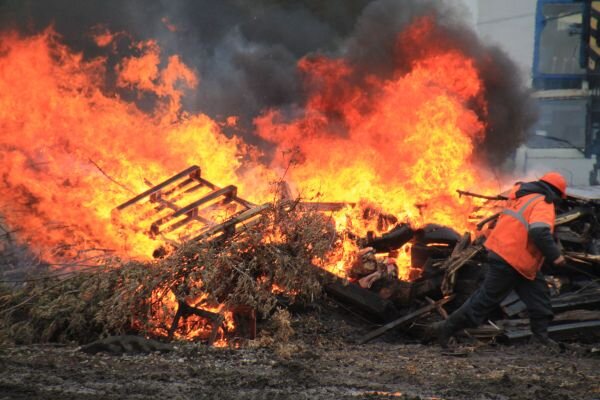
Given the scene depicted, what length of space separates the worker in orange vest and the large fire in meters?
1.61

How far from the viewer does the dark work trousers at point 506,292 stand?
5.67 metres

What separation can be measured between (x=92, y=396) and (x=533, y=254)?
372 centimetres

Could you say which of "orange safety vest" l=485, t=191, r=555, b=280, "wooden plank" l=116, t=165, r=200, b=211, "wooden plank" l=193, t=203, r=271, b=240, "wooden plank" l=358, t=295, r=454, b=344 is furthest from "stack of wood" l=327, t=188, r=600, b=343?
"wooden plank" l=116, t=165, r=200, b=211

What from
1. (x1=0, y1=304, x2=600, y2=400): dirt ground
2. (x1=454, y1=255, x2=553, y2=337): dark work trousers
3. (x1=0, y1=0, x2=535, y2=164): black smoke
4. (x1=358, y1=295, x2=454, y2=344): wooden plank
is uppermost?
(x1=0, y1=0, x2=535, y2=164): black smoke

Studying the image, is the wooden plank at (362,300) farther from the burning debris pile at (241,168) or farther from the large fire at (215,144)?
the large fire at (215,144)

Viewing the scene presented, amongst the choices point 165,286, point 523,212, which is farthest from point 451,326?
point 165,286

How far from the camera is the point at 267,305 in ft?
19.2

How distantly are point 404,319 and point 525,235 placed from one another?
1493 mm

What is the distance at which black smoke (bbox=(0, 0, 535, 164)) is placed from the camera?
32.8ft

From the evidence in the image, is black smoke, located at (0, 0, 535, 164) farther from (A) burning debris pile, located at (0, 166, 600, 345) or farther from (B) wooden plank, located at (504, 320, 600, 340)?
(B) wooden plank, located at (504, 320, 600, 340)

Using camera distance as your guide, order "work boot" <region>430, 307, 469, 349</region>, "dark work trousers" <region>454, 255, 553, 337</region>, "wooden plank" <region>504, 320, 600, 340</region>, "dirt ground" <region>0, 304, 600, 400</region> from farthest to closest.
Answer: "wooden plank" <region>504, 320, 600, 340</region> → "work boot" <region>430, 307, 469, 349</region> → "dark work trousers" <region>454, 255, 553, 337</region> → "dirt ground" <region>0, 304, 600, 400</region>

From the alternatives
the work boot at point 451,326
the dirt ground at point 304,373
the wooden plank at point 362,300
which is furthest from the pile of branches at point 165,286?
the work boot at point 451,326

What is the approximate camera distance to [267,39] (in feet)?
41.9

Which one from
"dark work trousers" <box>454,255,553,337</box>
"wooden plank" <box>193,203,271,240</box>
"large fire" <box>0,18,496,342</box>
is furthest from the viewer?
"large fire" <box>0,18,496,342</box>
